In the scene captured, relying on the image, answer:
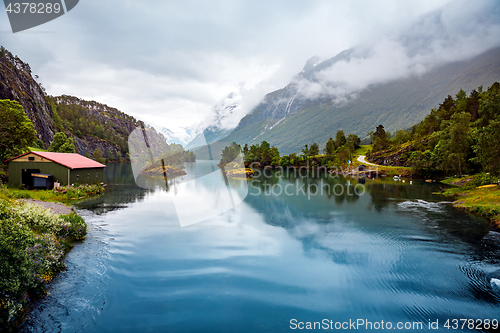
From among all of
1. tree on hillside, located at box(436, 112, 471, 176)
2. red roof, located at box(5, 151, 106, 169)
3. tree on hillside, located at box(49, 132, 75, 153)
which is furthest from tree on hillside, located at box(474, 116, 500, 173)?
tree on hillside, located at box(49, 132, 75, 153)

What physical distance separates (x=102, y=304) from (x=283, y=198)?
30.5 meters

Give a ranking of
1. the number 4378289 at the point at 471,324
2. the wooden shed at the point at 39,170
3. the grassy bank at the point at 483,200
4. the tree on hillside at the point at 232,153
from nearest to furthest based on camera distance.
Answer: the number 4378289 at the point at 471,324, the grassy bank at the point at 483,200, the wooden shed at the point at 39,170, the tree on hillside at the point at 232,153

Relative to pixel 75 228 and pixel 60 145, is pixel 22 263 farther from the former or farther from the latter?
pixel 60 145

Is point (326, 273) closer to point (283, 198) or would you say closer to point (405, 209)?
point (405, 209)

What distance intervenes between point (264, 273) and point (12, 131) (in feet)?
146

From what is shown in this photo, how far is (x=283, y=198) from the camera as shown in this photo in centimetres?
3869

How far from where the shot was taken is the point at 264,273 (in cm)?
1376

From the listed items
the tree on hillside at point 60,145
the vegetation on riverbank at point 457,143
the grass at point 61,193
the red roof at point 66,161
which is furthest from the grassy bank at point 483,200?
the tree on hillside at point 60,145

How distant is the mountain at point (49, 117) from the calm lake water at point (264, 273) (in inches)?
304

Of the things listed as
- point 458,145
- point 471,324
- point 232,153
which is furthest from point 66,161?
point 458,145

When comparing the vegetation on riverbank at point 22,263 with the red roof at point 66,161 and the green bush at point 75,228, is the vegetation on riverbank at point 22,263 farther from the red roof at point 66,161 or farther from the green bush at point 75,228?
the red roof at point 66,161

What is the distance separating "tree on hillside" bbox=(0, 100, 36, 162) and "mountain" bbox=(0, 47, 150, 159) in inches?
686

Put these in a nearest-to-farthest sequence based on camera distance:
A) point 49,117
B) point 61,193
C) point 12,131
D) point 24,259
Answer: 1. point 24,259
2. point 61,193
3. point 12,131
4. point 49,117

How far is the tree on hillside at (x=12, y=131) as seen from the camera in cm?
3528
